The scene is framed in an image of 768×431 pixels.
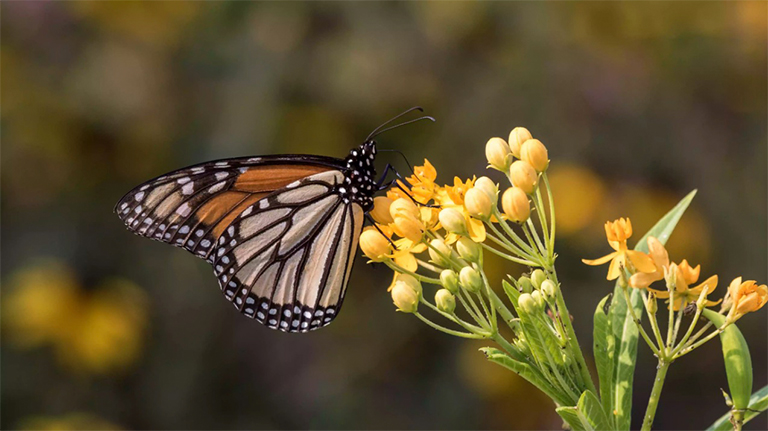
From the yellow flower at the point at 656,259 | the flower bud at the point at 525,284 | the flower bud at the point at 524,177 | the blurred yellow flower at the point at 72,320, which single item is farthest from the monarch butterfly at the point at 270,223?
the blurred yellow flower at the point at 72,320

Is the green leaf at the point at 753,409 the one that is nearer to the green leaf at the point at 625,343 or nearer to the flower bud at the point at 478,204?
the green leaf at the point at 625,343

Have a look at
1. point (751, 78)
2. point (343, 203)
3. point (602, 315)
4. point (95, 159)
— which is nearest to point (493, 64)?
point (751, 78)

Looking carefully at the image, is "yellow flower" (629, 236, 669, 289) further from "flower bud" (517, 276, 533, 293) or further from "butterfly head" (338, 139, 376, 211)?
"butterfly head" (338, 139, 376, 211)

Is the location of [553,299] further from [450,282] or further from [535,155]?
[535,155]

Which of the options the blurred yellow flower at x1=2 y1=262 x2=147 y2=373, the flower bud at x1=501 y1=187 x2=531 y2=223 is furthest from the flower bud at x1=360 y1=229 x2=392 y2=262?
the blurred yellow flower at x1=2 y1=262 x2=147 y2=373

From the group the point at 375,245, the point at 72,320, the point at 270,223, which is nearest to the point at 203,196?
the point at 270,223

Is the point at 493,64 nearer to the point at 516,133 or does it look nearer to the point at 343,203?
the point at 343,203

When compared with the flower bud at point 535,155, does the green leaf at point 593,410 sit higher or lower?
lower
